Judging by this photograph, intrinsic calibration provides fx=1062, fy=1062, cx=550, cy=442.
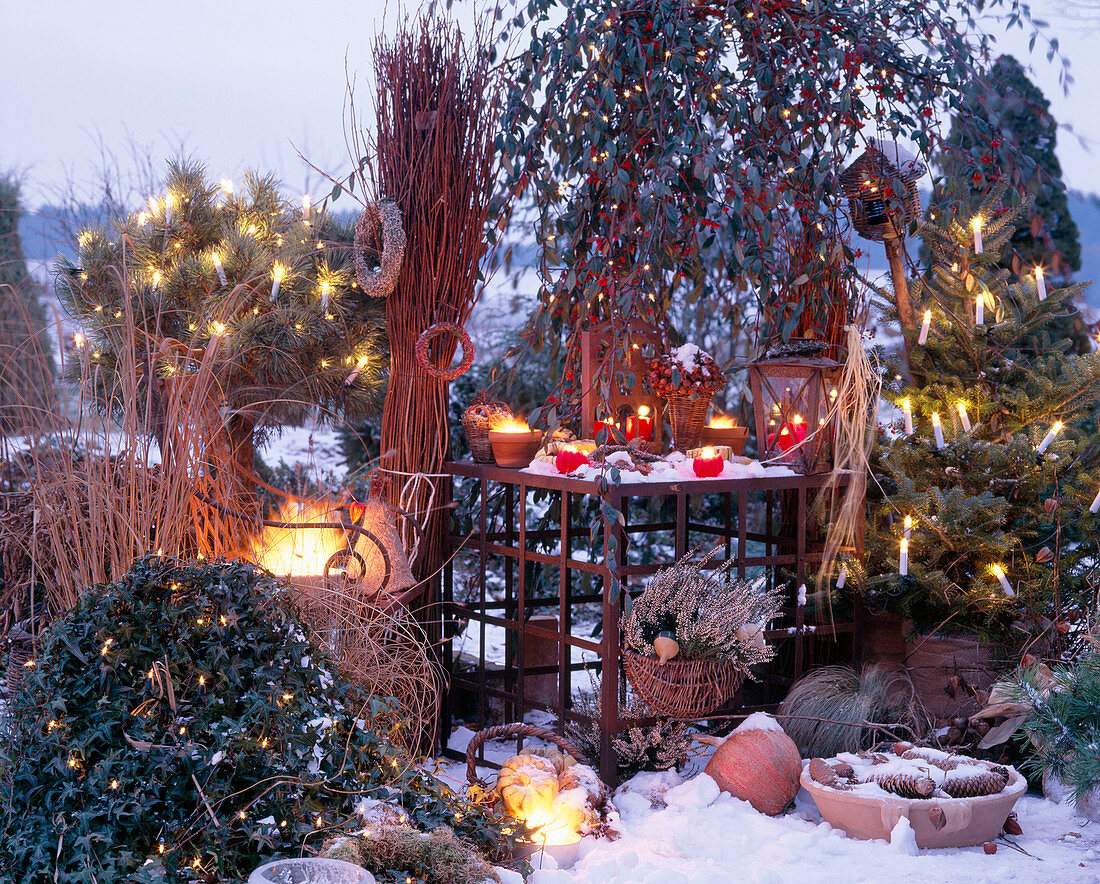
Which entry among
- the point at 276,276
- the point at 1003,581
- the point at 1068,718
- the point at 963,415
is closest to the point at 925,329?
the point at 963,415

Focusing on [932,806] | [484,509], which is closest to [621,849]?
[932,806]

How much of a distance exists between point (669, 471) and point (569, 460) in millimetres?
311

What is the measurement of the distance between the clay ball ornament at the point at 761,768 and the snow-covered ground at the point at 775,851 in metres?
0.03

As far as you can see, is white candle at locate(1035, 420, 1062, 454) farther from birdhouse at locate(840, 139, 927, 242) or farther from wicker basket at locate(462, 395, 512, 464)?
wicker basket at locate(462, 395, 512, 464)

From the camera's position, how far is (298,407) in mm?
3730

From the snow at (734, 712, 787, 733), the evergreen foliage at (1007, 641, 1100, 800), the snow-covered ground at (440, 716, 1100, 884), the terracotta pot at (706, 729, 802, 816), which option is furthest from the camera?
the snow at (734, 712, 787, 733)

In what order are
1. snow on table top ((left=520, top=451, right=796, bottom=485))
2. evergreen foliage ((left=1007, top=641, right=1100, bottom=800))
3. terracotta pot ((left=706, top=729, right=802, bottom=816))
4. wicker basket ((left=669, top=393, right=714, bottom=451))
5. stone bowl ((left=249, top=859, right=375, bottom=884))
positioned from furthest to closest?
wicker basket ((left=669, top=393, right=714, bottom=451)) → snow on table top ((left=520, top=451, right=796, bottom=485)) → terracotta pot ((left=706, top=729, right=802, bottom=816)) → evergreen foliage ((left=1007, top=641, right=1100, bottom=800)) → stone bowl ((left=249, top=859, right=375, bottom=884))

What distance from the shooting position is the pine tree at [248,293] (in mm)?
3402

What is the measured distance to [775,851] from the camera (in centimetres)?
269

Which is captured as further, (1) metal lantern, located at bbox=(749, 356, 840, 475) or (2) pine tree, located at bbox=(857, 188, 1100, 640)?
(1) metal lantern, located at bbox=(749, 356, 840, 475)

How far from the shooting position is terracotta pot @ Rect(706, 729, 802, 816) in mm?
2965

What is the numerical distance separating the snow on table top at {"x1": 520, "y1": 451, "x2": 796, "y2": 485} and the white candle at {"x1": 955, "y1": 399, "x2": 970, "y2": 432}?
58cm

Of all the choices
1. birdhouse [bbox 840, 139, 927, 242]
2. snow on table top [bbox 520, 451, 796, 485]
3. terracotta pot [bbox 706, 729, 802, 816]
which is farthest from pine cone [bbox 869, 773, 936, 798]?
birdhouse [bbox 840, 139, 927, 242]

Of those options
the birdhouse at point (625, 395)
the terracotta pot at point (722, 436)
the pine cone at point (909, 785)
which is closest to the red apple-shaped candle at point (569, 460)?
the birdhouse at point (625, 395)
